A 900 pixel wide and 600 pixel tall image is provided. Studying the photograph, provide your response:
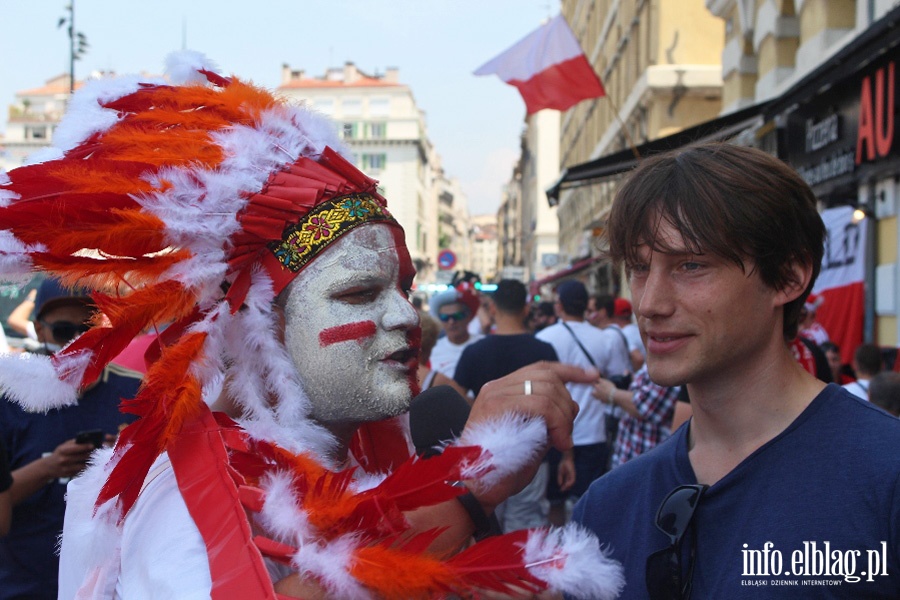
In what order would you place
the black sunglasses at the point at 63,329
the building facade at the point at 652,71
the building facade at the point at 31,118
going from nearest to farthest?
the black sunglasses at the point at 63,329
the building facade at the point at 652,71
the building facade at the point at 31,118

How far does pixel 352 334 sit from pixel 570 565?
61cm

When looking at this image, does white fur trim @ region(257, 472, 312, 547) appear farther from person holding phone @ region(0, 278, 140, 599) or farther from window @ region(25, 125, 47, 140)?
window @ region(25, 125, 47, 140)

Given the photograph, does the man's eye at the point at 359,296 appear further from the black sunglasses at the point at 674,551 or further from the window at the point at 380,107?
the window at the point at 380,107

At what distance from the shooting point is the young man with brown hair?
1.38 metres

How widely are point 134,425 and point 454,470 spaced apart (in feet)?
2.14

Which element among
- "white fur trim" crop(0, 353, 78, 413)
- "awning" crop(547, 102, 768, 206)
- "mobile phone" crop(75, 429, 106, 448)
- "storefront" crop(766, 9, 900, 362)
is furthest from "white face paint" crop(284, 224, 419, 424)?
"awning" crop(547, 102, 768, 206)

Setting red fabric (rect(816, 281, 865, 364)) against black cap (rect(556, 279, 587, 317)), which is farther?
red fabric (rect(816, 281, 865, 364))

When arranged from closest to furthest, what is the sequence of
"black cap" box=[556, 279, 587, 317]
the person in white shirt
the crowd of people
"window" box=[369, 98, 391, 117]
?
1. the crowd of people
2. the person in white shirt
3. "black cap" box=[556, 279, 587, 317]
4. "window" box=[369, 98, 391, 117]

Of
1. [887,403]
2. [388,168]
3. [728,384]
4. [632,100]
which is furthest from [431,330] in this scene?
[388,168]

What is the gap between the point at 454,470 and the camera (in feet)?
4.57

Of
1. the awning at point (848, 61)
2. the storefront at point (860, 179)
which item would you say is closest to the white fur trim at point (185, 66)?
the awning at point (848, 61)

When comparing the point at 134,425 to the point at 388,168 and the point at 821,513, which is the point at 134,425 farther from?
the point at 388,168

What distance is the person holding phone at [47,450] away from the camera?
295cm

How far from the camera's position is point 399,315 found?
5.26ft
